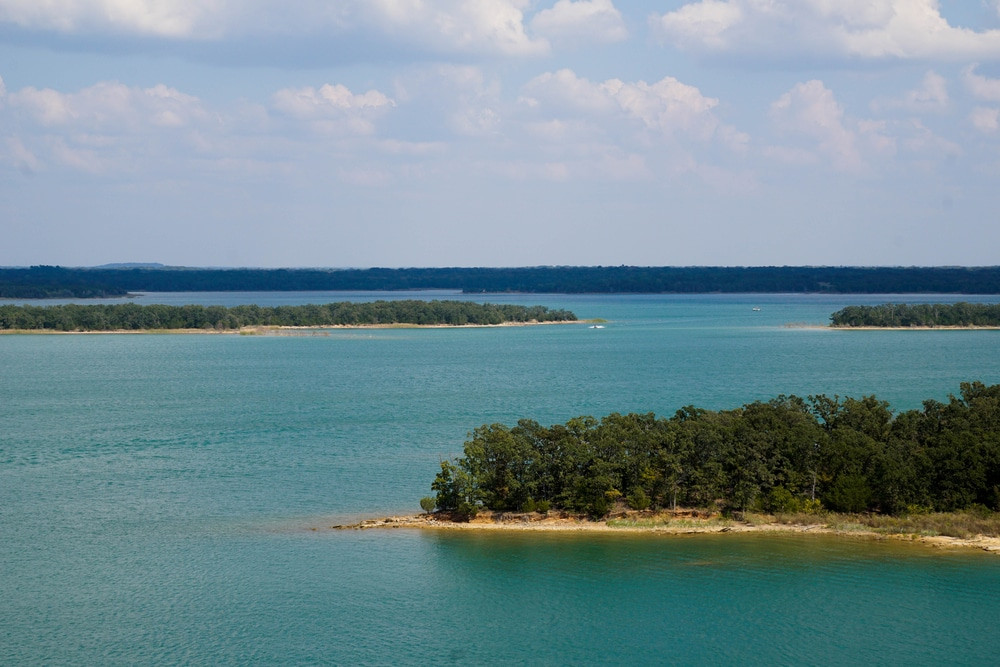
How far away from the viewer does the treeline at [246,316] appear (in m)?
150

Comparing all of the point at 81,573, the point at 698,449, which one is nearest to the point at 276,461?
the point at 81,573

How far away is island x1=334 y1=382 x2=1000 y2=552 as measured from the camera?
34938 millimetres

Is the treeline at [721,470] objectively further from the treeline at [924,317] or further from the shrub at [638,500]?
the treeline at [924,317]

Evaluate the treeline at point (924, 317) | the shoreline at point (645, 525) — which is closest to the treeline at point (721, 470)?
the shoreline at point (645, 525)

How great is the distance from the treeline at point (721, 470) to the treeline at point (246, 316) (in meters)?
121

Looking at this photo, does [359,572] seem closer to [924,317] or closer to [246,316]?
[246,316]

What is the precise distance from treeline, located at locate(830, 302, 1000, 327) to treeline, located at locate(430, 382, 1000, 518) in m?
121

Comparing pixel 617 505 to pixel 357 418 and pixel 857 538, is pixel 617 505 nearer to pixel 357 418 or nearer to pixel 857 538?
pixel 857 538

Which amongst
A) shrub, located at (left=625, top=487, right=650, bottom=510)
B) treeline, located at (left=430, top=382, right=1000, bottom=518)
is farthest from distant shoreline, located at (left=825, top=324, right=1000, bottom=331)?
shrub, located at (left=625, top=487, right=650, bottom=510)

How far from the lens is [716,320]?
593ft

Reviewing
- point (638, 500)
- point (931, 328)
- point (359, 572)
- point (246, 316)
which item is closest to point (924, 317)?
point (931, 328)

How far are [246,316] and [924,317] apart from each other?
310ft

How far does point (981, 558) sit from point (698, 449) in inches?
350

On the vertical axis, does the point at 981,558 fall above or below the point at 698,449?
below
